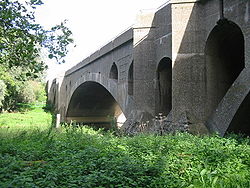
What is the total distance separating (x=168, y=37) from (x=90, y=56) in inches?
354

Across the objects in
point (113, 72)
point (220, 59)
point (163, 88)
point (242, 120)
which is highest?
point (113, 72)

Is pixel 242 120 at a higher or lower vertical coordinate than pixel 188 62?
lower

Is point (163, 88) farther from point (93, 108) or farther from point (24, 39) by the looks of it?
point (93, 108)

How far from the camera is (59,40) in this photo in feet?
15.0

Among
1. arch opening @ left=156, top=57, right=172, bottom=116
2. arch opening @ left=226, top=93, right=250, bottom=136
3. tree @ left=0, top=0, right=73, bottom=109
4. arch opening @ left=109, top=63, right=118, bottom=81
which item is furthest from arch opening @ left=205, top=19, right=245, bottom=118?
arch opening @ left=109, top=63, right=118, bottom=81

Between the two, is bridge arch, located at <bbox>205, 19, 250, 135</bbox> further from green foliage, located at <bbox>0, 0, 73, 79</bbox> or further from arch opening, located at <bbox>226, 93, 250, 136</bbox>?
green foliage, located at <bbox>0, 0, 73, 79</bbox>

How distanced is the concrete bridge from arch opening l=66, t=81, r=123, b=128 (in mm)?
11187

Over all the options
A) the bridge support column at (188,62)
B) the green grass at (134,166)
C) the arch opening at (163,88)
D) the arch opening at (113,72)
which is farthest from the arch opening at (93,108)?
the green grass at (134,166)

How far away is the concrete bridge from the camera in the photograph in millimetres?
6266

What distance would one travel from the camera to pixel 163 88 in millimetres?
9656

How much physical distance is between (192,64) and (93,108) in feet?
63.0

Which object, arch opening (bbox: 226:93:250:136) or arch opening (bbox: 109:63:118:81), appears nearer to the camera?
arch opening (bbox: 226:93:250:136)

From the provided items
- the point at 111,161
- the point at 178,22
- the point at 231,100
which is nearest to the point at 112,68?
the point at 178,22

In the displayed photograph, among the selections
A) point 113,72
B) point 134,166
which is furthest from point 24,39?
point 113,72
